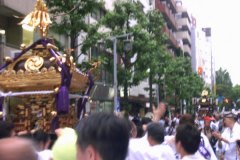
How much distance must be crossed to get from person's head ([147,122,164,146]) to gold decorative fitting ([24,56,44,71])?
3.48 m

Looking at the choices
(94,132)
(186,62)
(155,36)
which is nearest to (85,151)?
(94,132)

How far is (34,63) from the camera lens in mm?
8852

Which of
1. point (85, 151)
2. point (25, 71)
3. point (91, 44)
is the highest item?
point (91, 44)

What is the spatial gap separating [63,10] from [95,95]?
15.3 m

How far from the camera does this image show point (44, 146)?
5.82m

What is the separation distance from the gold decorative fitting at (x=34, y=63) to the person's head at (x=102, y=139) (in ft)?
20.7

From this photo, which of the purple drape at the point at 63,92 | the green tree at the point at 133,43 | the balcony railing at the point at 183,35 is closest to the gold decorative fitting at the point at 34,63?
the purple drape at the point at 63,92

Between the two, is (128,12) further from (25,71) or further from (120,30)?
(25,71)

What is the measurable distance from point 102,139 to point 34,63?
Result: 654cm

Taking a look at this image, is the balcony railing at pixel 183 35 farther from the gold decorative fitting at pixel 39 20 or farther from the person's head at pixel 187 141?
the person's head at pixel 187 141

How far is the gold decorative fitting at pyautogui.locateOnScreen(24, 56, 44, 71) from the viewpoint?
8.78m

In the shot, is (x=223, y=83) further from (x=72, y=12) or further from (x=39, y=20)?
(x=39, y=20)

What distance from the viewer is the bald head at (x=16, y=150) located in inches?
82.0

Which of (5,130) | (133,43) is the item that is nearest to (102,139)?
(5,130)
